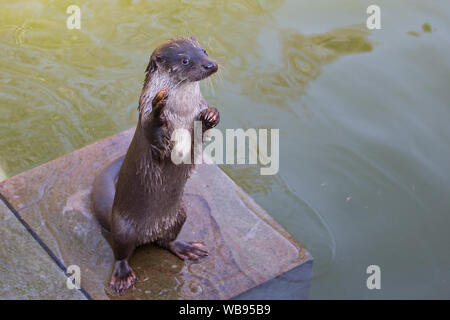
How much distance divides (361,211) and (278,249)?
1.23m

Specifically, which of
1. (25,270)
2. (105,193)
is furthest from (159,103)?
(25,270)

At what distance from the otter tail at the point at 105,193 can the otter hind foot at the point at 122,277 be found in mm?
252

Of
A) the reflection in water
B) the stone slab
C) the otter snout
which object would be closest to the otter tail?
the stone slab

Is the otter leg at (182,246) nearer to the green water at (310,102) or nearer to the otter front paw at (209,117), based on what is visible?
the otter front paw at (209,117)

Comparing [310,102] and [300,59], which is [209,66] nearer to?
[310,102]

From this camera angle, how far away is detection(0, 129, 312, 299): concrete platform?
113 inches

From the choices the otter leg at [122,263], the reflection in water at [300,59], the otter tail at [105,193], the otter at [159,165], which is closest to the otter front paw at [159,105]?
the otter at [159,165]

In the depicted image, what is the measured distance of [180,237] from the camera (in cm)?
308

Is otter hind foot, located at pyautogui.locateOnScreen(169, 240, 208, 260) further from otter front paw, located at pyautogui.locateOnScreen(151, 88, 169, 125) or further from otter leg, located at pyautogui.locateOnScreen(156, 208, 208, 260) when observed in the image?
otter front paw, located at pyautogui.locateOnScreen(151, 88, 169, 125)

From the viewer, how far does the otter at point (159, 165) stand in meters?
2.45
